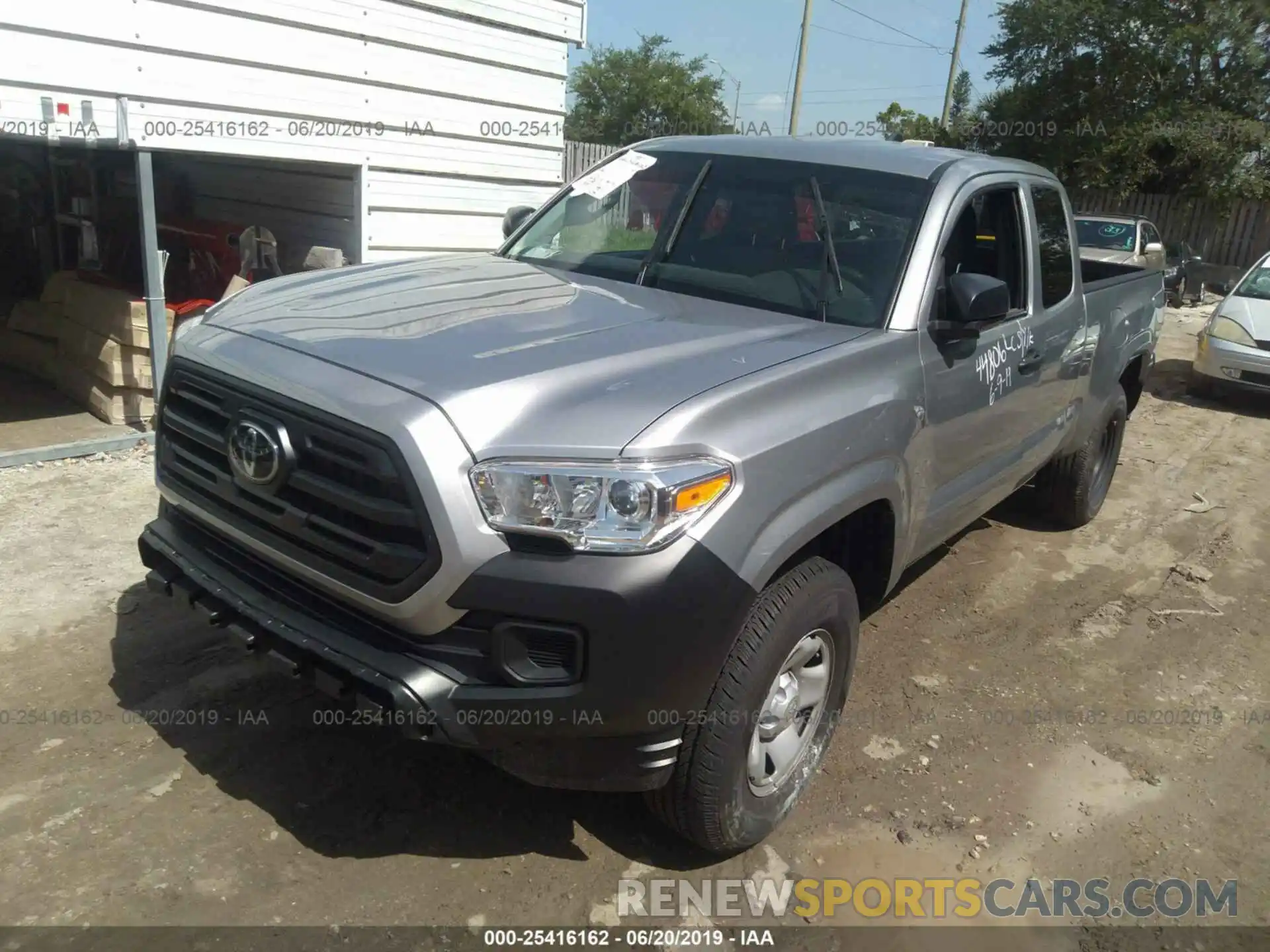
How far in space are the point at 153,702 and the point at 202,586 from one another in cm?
101

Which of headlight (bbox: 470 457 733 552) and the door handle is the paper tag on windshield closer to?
the door handle

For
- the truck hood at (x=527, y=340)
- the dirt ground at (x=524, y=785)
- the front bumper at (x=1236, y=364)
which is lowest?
the dirt ground at (x=524, y=785)

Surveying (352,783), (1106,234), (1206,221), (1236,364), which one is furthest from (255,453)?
(1206,221)

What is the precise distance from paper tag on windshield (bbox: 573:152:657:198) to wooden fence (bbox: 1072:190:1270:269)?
20181 millimetres

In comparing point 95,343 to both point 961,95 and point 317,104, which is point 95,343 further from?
point 961,95

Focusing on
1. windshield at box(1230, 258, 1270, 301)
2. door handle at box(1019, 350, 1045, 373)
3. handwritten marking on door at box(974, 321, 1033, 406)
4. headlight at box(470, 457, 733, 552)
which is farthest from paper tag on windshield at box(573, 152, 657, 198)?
windshield at box(1230, 258, 1270, 301)

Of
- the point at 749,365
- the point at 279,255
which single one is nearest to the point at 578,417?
the point at 749,365

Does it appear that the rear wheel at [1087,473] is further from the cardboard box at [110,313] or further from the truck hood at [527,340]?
the cardboard box at [110,313]

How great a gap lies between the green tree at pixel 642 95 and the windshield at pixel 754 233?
115 feet

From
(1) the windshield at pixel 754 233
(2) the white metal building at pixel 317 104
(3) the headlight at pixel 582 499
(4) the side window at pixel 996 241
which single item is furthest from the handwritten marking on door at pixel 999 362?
(2) the white metal building at pixel 317 104

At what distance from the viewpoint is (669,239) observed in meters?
3.89

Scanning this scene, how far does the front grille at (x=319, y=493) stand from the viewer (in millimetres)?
2406

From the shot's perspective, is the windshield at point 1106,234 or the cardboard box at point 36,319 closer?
the cardboard box at point 36,319

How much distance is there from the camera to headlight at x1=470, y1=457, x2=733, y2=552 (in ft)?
7.77
